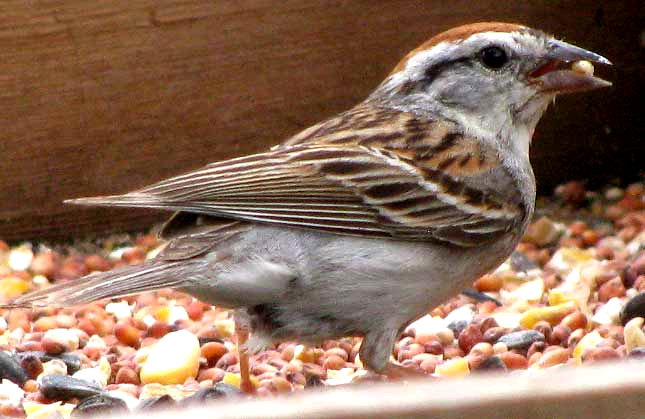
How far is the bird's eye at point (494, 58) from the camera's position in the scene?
2717mm

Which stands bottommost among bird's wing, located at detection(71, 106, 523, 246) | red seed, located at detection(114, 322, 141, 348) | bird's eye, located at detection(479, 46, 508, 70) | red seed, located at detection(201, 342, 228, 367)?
red seed, located at detection(201, 342, 228, 367)

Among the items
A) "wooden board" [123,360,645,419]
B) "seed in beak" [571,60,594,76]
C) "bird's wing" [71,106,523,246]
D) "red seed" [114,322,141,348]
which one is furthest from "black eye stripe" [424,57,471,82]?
"wooden board" [123,360,645,419]

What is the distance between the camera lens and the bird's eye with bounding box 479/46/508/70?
8.91 feet

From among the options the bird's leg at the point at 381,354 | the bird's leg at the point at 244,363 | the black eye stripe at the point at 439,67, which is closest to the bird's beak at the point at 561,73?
the black eye stripe at the point at 439,67

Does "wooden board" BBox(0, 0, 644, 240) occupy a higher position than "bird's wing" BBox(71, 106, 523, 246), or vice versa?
"wooden board" BBox(0, 0, 644, 240)

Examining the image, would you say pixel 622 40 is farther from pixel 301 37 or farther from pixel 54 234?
pixel 54 234

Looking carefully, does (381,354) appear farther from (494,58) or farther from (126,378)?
(494,58)

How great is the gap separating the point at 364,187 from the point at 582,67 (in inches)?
23.3

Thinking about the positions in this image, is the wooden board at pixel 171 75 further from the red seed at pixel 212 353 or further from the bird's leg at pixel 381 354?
the bird's leg at pixel 381 354

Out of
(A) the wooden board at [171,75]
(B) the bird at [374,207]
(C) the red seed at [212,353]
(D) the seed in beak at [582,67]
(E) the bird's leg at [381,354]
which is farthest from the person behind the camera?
(A) the wooden board at [171,75]

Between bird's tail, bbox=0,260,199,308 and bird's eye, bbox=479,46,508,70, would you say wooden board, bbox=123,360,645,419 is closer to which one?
bird's tail, bbox=0,260,199,308

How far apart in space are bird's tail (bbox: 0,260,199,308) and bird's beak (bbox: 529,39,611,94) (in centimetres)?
86

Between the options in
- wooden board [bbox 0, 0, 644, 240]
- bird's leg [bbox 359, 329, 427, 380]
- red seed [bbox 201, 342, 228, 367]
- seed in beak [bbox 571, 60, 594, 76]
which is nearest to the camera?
bird's leg [bbox 359, 329, 427, 380]

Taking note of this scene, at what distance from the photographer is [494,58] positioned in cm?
272
